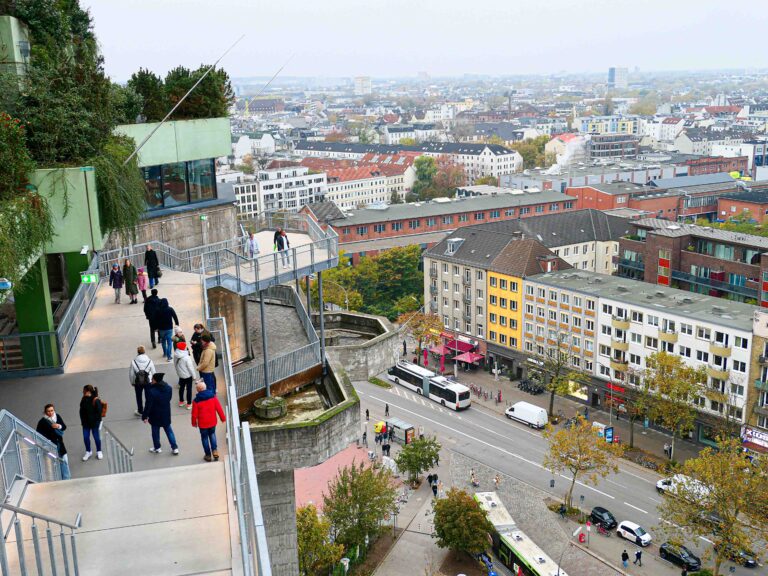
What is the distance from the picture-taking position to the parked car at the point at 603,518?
3653 centimetres

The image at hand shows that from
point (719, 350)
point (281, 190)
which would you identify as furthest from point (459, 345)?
point (281, 190)

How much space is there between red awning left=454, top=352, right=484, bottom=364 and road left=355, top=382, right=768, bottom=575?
5.52 meters

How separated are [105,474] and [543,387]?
151ft

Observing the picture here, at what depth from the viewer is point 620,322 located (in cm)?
4978

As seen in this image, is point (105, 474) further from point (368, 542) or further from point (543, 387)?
point (543, 387)

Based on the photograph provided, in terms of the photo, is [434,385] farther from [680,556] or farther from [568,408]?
[680,556]

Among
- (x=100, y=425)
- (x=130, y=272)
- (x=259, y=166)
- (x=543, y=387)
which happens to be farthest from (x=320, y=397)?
(x=259, y=166)

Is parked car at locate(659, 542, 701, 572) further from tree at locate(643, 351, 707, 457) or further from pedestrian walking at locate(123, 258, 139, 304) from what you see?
pedestrian walking at locate(123, 258, 139, 304)

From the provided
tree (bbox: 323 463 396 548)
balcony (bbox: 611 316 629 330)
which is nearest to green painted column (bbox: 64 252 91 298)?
tree (bbox: 323 463 396 548)

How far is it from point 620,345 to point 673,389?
735 centimetres

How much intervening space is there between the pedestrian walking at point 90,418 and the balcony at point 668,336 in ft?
136

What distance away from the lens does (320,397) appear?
702 inches

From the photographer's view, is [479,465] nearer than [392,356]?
No

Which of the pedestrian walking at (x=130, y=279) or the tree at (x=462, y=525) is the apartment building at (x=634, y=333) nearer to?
the tree at (x=462, y=525)
